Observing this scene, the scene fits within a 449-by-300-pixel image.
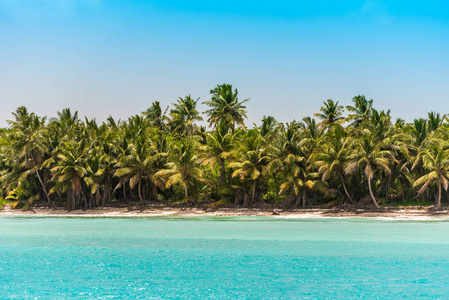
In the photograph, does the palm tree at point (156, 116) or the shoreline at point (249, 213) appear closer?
the shoreline at point (249, 213)

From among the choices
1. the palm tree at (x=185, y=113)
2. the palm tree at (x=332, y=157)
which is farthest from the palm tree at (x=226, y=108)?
the palm tree at (x=332, y=157)

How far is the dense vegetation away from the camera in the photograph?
41312mm

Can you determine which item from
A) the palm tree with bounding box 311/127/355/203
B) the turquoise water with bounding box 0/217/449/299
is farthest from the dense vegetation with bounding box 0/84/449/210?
the turquoise water with bounding box 0/217/449/299

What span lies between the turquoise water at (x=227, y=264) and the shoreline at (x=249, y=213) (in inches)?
418

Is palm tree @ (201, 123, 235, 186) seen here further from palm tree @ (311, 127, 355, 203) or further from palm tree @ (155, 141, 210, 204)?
palm tree @ (311, 127, 355, 203)

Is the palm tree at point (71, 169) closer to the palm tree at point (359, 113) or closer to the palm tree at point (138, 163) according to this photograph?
the palm tree at point (138, 163)

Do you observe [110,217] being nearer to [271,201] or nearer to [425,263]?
[271,201]

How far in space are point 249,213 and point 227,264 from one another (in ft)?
88.2

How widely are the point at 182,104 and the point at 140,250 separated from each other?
38705mm

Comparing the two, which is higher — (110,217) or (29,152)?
(29,152)

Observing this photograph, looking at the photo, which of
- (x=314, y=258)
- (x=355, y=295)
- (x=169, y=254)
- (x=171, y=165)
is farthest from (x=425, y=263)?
(x=171, y=165)

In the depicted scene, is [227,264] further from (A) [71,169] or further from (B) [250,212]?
(A) [71,169]

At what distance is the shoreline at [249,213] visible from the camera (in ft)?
128

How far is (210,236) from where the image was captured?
26.7 m
